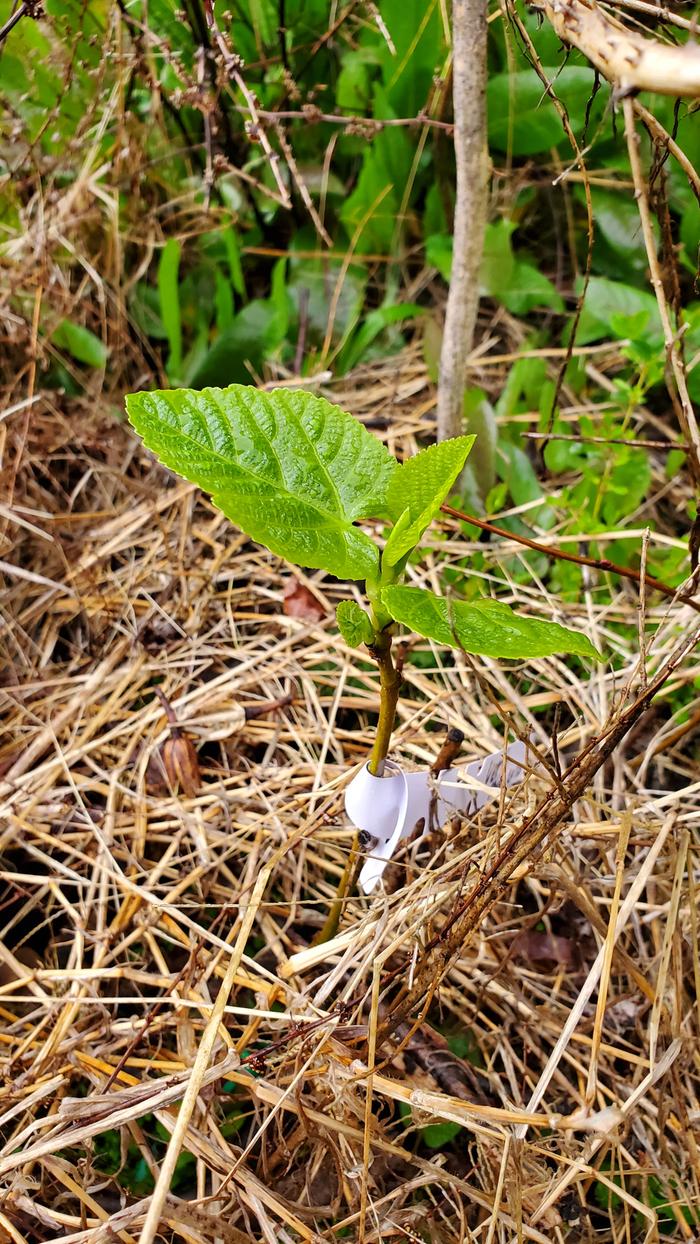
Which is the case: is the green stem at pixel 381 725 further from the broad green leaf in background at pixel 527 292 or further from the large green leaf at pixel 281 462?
the broad green leaf in background at pixel 527 292

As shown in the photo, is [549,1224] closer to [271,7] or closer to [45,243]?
[45,243]

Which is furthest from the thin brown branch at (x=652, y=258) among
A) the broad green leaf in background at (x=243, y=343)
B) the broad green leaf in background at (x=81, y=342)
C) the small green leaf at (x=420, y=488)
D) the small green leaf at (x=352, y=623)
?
the broad green leaf in background at (x=81, y=342)

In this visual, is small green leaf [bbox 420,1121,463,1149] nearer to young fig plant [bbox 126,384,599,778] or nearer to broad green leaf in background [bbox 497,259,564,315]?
young fig plant [bbox 126,384,599,778]

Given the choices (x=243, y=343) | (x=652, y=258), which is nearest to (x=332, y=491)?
(x=652, y=258)

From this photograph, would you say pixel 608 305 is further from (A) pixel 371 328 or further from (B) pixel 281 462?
(B) pixel 281 462

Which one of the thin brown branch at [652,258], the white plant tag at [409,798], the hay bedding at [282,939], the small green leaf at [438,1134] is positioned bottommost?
the small green leaf at [438,1134]

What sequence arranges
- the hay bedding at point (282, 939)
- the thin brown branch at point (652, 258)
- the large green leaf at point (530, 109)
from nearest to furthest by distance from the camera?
the thin brown branch at point (652, 258) → the hay bedding at point (282, 939) → the large green leaf at point (530, 109)

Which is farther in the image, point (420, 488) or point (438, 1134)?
point (438, 1134)
